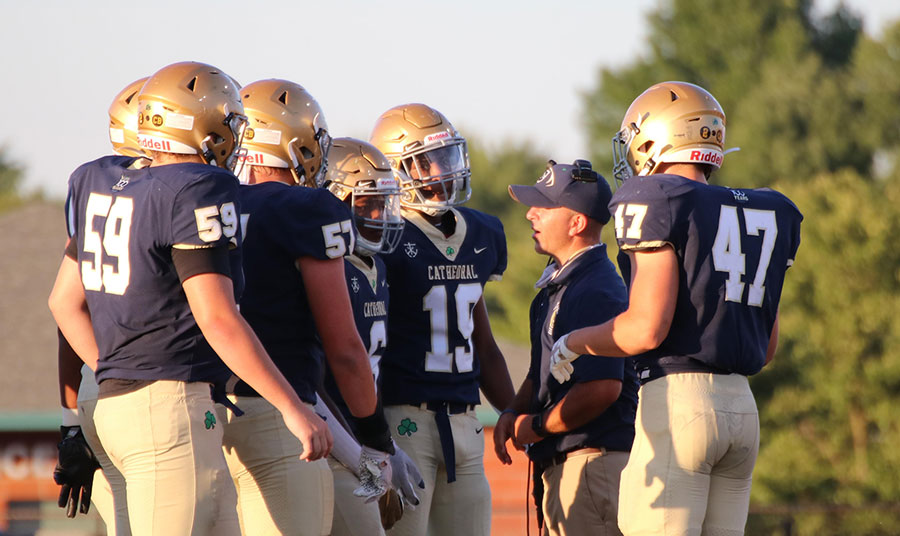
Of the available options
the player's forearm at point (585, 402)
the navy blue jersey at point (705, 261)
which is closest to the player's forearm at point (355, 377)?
the navy blue jersey at point (705, 261)

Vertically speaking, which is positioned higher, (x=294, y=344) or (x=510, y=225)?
(x=294, y=344)

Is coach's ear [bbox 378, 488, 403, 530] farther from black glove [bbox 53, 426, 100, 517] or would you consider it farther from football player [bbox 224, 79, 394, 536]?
black glove [bbox 53, 426, 100, 517]

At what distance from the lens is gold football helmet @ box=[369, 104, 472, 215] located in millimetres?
5242

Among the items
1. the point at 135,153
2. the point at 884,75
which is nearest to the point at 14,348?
the point at 135,153

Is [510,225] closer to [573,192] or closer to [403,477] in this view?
[573,192]

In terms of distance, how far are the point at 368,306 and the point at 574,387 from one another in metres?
0.88

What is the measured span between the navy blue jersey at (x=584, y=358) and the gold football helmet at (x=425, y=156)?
0.65 m

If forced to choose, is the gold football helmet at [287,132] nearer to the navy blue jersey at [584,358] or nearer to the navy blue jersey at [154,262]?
the navy blue jersey at [154,262]

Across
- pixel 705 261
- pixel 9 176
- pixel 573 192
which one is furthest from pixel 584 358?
pixel 9 176

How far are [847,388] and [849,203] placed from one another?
3608 millimetres

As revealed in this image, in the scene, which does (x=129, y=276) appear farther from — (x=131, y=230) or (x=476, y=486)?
(x=476, y=486)

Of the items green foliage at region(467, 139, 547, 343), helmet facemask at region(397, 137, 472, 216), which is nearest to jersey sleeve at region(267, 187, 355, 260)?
helmet facemask at region(397, 137, 472, 216)

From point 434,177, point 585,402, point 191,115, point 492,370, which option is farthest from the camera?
point 492,370

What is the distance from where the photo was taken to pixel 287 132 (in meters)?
4.23
